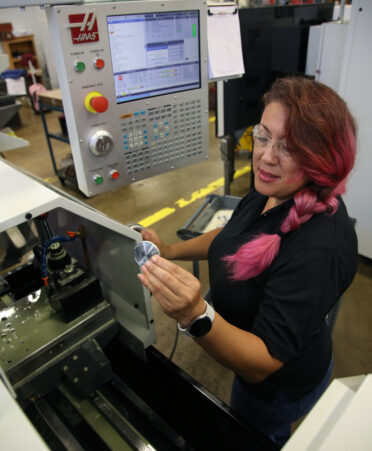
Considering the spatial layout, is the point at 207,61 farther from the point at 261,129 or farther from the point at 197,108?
the point at 261,129

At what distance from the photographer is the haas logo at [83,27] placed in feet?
2.56

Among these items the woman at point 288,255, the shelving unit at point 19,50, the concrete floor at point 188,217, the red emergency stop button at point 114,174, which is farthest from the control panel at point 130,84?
the shelving unit at point 19,50

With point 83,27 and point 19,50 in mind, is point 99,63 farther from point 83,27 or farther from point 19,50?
point 19,50

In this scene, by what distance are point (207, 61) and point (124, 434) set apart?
109 cm

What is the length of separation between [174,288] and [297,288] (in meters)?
0.24

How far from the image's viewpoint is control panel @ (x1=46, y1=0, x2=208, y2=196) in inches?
32.3

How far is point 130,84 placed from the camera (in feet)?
3.08

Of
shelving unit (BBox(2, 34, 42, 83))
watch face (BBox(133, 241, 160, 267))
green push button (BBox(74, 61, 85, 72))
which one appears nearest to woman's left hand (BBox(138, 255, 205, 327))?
watch face (BBox(133, 241, 160, 267))

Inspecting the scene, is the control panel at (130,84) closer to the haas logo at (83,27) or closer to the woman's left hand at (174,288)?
the haas logo at (83,27)

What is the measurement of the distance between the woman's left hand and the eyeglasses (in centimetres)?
34

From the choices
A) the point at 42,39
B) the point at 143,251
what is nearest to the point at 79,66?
the point at 143,251

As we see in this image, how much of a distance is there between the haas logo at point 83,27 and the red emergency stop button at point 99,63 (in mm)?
43

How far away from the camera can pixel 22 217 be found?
0.65 metres

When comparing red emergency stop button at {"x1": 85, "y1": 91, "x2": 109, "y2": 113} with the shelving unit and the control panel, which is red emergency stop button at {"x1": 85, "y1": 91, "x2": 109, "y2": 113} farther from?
the shelving unit
